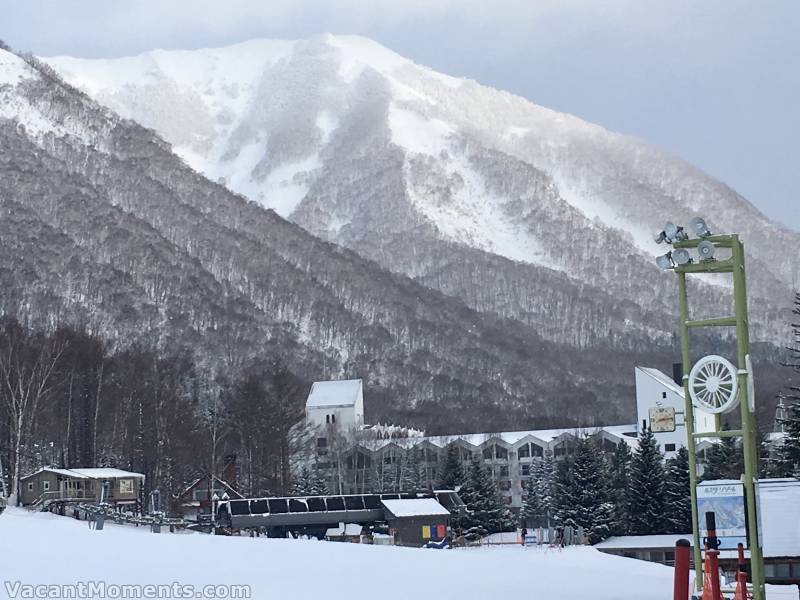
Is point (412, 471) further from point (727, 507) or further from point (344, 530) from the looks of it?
point (727, 507)

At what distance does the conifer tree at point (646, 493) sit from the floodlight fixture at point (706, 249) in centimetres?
4573

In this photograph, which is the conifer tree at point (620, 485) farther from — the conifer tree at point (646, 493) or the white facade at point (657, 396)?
the white facade at point (657, 396)

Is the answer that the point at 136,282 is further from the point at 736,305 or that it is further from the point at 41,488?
the point at 736,305

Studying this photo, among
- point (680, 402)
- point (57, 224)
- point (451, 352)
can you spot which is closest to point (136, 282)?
point (57, 224)

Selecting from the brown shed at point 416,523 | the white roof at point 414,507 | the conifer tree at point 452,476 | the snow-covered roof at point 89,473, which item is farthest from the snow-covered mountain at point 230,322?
the brown shed at point 416,523

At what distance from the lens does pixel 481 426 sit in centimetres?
13750

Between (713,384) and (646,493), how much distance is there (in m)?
46.5

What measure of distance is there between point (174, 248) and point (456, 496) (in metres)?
134

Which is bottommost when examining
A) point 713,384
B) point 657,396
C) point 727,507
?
point 727,507

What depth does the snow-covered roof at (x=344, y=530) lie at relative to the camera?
187 ft

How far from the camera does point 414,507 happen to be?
181ft

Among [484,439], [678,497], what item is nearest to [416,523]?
[678,497]

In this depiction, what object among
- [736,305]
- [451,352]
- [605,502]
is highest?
[451,352]

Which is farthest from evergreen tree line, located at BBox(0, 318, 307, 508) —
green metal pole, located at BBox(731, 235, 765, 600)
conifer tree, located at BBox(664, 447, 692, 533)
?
Result: green metal pole, located at BBox(731, 235, 765, 600)
